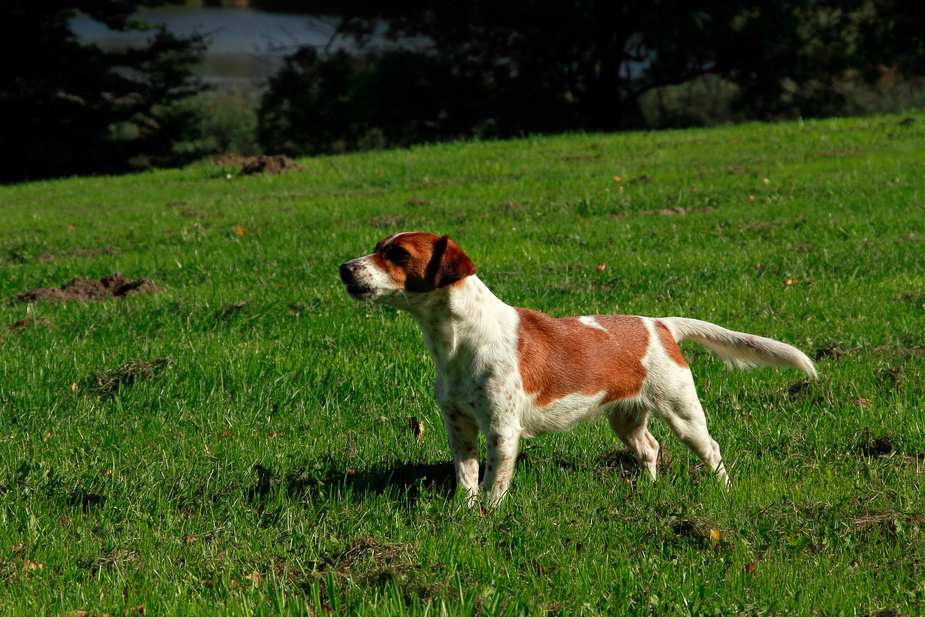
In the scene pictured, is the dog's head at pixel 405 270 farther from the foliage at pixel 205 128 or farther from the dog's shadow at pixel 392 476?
the foliage at pixel 205 128

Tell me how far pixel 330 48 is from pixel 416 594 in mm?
28394

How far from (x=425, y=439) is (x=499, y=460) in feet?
3.59

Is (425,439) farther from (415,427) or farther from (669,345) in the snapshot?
(669,345)

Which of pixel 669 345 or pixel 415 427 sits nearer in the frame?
pixel 669 345

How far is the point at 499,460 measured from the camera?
3.87 meters

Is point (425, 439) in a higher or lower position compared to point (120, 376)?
higher

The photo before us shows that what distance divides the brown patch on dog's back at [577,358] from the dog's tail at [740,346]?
0.40m

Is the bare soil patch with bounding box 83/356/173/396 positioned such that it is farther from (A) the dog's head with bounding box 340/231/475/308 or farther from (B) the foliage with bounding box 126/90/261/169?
(B) the foliage with bounding box 126/90/261/169

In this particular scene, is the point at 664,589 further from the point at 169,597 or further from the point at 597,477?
the point at 169,597

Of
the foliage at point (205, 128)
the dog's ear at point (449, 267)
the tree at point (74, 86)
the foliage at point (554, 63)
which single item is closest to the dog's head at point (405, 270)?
the dog's ear at point (449, 267)

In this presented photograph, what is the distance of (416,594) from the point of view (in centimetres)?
303

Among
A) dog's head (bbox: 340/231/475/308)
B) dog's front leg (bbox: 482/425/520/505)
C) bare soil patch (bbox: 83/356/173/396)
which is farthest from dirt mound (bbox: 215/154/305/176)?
dog's front leg (bbox: 482/425/520/505)

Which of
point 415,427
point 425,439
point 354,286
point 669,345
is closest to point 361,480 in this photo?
point 425,439

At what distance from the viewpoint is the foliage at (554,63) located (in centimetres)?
2608
